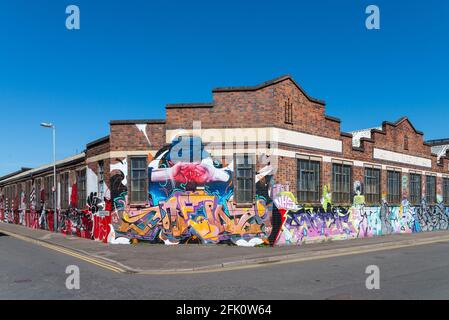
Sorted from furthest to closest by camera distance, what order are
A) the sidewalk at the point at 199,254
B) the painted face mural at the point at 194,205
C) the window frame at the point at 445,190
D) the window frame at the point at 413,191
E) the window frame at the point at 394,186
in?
the window frame at the point at 445,190, the window frame at the point at 413,191, the window frame at the point at 394,186, the painted face mural at the point at 194,205, the sidewalk at the point at 199,254

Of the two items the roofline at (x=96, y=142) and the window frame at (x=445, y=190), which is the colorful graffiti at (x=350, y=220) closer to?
the window frame at (x=445, y=190)

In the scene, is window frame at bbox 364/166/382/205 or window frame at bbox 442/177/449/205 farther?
window frame at bbox 442/177/449/205

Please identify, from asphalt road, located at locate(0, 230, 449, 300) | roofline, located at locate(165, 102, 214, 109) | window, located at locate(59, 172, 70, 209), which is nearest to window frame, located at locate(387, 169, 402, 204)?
asphalt road, located at locate(0, 230, 449, 300)

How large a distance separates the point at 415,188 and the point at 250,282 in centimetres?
2060

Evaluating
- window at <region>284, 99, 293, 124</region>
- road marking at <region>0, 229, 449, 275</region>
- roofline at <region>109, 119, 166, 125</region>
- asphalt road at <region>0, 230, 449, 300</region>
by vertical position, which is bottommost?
road marking at <region>0, 229, 449, 275</region>

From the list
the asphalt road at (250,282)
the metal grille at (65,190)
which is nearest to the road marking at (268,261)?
the asphalt road at (250,282)

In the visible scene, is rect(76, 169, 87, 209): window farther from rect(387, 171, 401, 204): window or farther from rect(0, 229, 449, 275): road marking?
rect(387, 171, 401, 204): window

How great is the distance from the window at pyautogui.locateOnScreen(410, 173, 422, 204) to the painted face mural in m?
13.6

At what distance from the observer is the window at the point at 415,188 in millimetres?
25625

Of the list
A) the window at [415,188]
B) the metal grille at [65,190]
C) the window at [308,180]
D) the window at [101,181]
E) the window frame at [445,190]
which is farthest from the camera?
the window frame at [445,190]

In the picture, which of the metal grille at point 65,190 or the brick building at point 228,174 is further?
the metal grille at point 65,190

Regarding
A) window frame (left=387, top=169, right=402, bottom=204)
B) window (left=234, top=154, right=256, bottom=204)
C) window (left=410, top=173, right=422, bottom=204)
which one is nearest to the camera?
window (left=234, top=154, right=256, bottom=204)

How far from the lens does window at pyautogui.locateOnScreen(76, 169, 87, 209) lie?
2156cm
